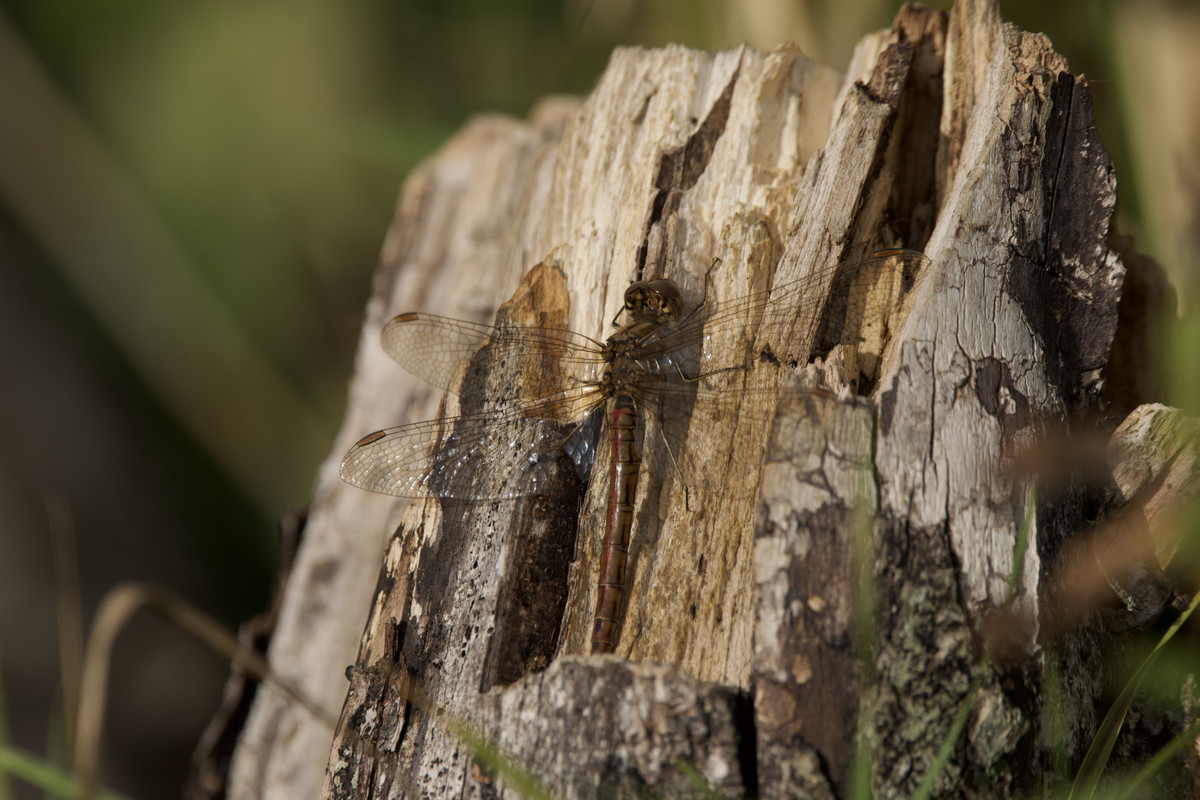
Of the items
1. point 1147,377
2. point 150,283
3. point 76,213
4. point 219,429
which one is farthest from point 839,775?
point 76,213

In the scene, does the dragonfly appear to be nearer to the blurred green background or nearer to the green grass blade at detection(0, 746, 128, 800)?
the green grass blade at detection(0, 746, 128, 800)

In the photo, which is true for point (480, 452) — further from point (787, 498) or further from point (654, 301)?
point (787, 498)

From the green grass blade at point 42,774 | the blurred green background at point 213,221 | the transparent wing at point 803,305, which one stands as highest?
the blurred green background at point 213,221

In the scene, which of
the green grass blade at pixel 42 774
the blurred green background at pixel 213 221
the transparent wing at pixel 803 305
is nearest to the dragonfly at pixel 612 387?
the transparent wing at pixel 803 305

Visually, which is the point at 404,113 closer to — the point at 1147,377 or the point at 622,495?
the point at 622,495

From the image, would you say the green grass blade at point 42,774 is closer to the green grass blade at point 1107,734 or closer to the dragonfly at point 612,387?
the dragonfly at point 612,387

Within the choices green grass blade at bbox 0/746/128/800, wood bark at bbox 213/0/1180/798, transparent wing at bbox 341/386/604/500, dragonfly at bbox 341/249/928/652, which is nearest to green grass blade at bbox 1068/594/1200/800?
wood bark at bbox 213/0/1180/798

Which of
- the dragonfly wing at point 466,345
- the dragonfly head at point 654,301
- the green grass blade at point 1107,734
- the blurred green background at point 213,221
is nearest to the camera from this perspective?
the green grass blade at point 1107,734
